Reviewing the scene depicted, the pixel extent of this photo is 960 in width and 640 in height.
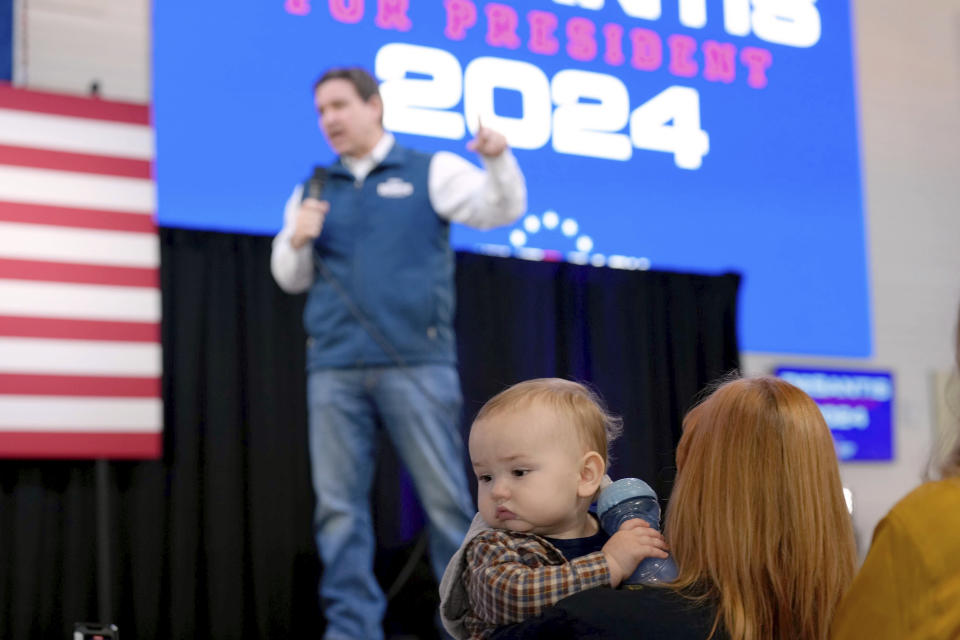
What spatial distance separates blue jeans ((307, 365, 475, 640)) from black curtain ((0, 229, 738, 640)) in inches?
5.4

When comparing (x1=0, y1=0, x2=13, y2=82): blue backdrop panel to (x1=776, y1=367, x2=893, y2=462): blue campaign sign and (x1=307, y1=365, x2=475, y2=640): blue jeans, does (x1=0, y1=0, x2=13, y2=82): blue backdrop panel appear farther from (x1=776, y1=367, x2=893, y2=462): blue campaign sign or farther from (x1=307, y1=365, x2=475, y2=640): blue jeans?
(x1=776, y1=367, x2=893, y2=462): blue campaign sign

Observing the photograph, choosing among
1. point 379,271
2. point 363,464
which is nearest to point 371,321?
point 379,271

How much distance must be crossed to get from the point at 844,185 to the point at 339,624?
368 cm

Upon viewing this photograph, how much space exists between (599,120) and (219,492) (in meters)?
2.47

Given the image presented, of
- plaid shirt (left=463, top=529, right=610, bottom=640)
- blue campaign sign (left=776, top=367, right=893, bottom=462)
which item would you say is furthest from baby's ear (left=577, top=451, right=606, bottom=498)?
blue campaign sign (left=776, top=367, right=893, bottom=462)

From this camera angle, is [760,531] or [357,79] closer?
[760,531]

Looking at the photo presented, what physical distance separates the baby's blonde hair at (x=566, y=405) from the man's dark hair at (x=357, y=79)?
323 centimetres

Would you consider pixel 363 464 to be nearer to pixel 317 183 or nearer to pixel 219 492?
pixel 219 492

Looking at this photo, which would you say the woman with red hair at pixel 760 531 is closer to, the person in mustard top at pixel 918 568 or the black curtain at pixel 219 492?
the person in mustard top at pixel 918 568

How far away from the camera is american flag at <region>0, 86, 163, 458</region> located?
3965mm

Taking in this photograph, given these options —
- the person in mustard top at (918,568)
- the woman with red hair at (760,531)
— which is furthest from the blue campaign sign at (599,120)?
the person in mustard top at (918,568)

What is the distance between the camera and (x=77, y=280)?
13.5 feet

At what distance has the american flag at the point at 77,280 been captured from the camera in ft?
13.0

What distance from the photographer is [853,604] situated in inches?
40.3
